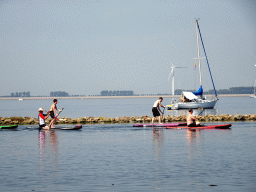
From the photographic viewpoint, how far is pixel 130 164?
799 inches

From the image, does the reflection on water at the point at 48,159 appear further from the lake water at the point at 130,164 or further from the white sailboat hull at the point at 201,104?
the white sailboat hull at the point at 201,104

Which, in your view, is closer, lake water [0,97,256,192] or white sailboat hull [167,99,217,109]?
lake water [0,97,256,192]

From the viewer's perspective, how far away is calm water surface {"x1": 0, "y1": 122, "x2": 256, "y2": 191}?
1596cm

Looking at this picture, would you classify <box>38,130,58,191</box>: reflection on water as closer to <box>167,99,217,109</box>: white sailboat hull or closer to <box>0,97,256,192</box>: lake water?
<box>0,97,256,192</box>: lake water

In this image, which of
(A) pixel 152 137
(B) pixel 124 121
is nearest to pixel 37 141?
(A) pixel 152 137

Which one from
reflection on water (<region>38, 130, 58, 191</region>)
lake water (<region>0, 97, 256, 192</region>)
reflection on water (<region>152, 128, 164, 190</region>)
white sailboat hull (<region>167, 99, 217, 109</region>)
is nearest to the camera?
lake water (<region>0, 97, 256, 192</region>)

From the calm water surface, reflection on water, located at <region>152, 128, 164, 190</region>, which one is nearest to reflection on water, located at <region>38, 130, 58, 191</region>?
the calm water surface

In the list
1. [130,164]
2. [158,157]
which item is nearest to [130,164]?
[130,164]

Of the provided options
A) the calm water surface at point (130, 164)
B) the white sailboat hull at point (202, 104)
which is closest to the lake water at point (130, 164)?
the calm water surface at point (130, 164)

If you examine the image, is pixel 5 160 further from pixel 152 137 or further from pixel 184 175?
pixel 152 137

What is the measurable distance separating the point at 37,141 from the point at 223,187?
59.8ft

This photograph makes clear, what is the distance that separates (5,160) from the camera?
22.0 metres

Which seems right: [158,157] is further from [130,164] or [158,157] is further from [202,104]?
[202,104]

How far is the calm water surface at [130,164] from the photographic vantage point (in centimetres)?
1596
